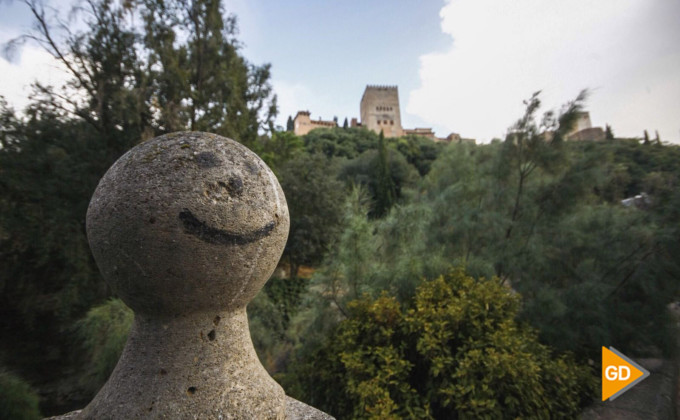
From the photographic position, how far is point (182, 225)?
1502 millimetres

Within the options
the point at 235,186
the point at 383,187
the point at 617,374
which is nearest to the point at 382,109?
the point at 383,187

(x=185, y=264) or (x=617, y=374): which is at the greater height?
(x=185, y=264)

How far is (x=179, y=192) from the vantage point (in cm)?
152

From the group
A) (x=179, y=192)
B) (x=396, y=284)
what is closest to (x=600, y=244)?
(x=396, y=284)

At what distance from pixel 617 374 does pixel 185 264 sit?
489 cm

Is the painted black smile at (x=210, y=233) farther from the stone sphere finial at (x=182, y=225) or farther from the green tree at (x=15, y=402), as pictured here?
the green tree at (x=15, y=402)

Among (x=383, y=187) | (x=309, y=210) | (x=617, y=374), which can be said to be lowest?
(x=617, y=374)

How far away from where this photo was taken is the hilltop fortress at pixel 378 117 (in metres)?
56.1

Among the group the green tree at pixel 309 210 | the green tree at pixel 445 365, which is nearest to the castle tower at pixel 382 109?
the green tree at pixel 309 210

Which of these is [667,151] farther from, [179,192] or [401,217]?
[179,192]

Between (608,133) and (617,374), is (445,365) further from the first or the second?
(608,133)

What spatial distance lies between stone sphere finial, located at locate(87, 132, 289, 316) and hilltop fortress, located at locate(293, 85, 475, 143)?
5486cm

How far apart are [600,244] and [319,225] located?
34.8 feet

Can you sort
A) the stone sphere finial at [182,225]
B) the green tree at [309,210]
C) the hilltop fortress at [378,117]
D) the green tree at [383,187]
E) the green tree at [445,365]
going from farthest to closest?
1. the hilltop fortress at [378,117]
2. the green tree at [383,187]
3. the green tree at [309,210]
4. the green tree at [445,365]
5. the stone sphere finial at [182,225]
